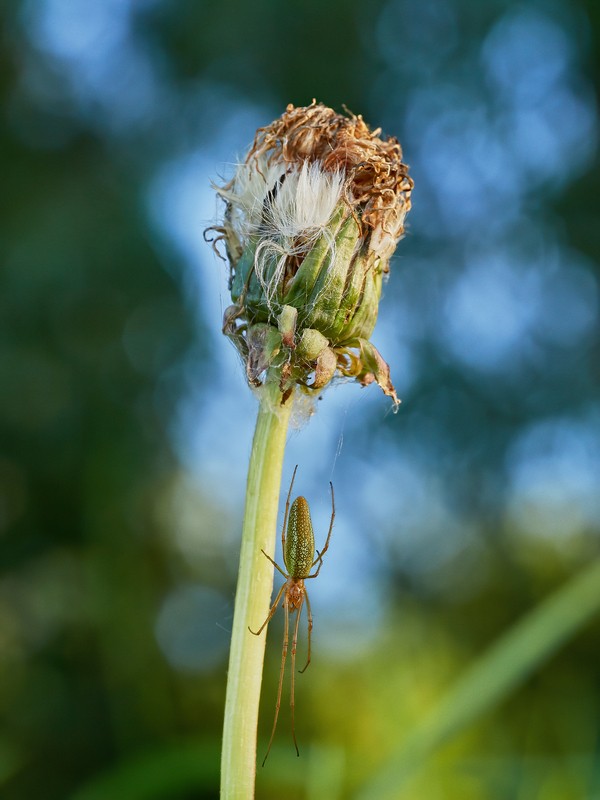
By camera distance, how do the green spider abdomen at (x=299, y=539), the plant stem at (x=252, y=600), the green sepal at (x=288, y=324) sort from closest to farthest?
the plant stem at (x=252, y=600), the green sepal at (x=288, y=324), the green spider abdomen at (x=299, y=539)

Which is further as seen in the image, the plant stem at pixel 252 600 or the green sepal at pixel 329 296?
the green sepal at pixel 329 296

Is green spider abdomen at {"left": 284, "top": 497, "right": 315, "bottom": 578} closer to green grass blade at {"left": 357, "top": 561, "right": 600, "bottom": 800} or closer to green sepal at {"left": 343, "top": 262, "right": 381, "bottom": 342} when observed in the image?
green sepal at {"left": 343, "top": 262, "right": 381, "bottom": 342}

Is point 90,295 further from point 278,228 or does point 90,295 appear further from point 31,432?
point 278,228

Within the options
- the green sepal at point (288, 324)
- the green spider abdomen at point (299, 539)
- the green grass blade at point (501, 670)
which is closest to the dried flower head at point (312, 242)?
the green sepal at point (288, 324)

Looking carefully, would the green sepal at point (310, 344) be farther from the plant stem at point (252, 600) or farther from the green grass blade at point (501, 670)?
the green grass blade at point (501, 670)

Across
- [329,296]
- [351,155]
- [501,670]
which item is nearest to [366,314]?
[329,296]

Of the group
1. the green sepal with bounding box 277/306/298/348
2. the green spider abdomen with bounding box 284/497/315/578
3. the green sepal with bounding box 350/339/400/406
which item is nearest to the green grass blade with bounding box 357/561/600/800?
the green spider abdomen with bounding box 284/497/315/578
